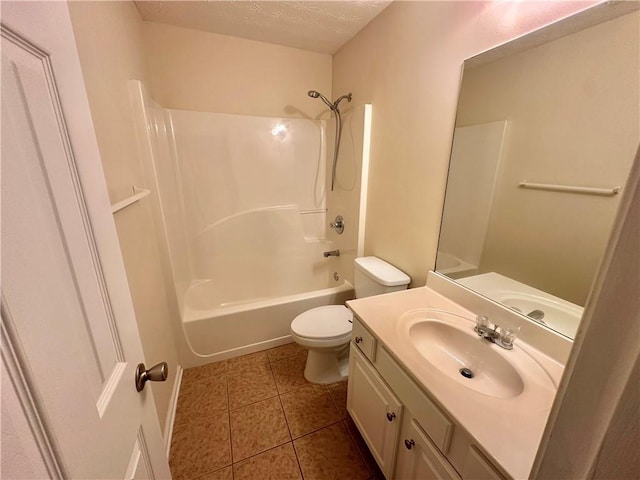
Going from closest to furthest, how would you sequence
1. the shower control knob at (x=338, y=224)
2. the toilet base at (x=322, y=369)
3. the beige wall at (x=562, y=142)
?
the beige wall at (x=562, y=142)
the toilet base at (x=322, y=369)
the shower control knob at (x=338, y=224)

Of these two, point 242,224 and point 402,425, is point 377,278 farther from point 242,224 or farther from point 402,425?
point 242,224

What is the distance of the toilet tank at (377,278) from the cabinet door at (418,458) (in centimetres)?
73

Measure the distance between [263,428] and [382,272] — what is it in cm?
112

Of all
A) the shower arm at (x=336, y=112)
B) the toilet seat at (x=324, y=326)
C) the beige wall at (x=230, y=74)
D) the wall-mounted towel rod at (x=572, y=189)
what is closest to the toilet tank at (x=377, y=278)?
the toilet seat at (x=324, y=326)

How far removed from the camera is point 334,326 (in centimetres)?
170

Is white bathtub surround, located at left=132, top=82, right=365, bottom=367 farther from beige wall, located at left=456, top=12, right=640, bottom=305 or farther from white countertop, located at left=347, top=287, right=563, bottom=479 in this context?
white countertop, located at left=347, top=287, right=563, bottom=479

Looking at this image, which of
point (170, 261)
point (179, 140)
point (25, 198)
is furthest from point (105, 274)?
point (179, 140)

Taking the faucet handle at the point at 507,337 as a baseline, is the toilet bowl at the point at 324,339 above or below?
below

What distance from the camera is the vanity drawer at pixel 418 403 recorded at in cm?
77

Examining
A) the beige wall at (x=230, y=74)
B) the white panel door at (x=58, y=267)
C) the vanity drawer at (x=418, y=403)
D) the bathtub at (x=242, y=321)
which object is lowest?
the bathtub at (x=242, y=321)

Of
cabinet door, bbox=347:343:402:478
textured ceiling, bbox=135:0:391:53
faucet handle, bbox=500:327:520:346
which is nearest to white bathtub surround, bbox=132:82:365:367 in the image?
textured ceiling, bbox=135:0:391:53

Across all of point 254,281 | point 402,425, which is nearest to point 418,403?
point 402,425

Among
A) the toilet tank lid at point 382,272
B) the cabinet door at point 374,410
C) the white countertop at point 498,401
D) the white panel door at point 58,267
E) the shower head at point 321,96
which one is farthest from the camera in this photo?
the shower head at point 321,96

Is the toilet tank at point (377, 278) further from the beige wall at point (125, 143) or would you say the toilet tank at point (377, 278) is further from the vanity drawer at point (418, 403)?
the beige wall at point (125, 143)
